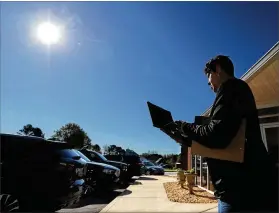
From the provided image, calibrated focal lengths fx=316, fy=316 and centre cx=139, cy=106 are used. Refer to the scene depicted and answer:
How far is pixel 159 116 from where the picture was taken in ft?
5.49

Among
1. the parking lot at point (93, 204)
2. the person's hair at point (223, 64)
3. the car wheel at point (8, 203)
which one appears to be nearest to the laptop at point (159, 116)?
the person's hair at point (223, 64)

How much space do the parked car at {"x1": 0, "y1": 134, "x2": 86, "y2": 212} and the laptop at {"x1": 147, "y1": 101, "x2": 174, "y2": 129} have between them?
4.46m

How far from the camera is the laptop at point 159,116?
5.39 ft

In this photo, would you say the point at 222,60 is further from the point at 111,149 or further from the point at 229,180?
the point at 111,149

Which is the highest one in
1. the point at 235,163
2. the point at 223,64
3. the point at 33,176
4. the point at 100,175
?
the point at 223,64

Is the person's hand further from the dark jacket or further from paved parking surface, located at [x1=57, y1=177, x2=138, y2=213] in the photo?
paved parking surface, located at [x1=57, y1=177, x2=138, y2=213]

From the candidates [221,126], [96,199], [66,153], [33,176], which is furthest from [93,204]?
[221,126]

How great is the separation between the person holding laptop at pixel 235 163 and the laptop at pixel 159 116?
8 centimetres

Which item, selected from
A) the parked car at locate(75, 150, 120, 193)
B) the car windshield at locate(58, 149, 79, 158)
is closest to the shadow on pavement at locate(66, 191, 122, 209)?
the parked car at locate(75, 150, 120, 193)

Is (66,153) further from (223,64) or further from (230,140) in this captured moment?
(230,140)

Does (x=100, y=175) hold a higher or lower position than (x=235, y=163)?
lower

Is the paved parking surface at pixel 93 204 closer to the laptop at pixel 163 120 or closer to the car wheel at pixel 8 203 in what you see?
the car wheel at pixel 8 203

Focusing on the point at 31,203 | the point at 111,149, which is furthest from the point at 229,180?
the point at 111,149

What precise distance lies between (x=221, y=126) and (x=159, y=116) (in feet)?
1.16
